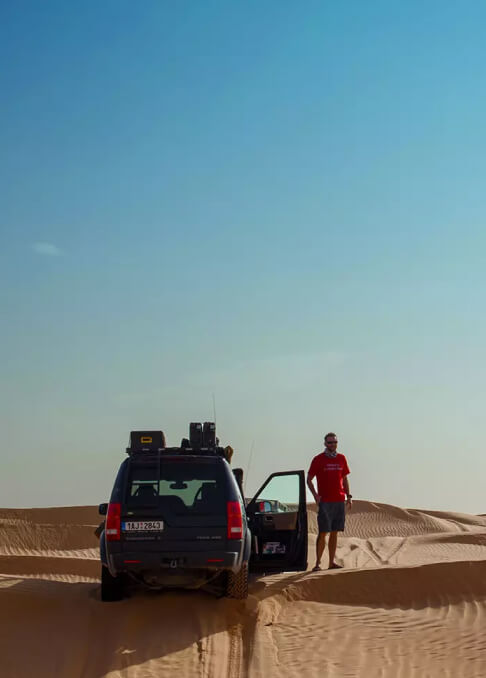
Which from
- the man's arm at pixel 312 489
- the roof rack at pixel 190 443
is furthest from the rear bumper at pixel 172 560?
the man's arm at pixel 312 489

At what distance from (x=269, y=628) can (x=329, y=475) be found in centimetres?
377

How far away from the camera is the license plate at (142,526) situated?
10.1 metres

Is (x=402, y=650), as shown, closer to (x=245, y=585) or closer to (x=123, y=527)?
(x=245, y=585)

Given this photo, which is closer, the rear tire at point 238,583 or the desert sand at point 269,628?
the desert sand at point 269,628

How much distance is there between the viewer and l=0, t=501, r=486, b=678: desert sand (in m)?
8.84

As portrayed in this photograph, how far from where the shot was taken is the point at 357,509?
142 ft

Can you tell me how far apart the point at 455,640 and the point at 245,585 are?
98.5 inches

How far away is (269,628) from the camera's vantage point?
1026 cm

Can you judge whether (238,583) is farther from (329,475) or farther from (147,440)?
(329,475)

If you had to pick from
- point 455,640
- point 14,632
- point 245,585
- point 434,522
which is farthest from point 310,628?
point 434,522

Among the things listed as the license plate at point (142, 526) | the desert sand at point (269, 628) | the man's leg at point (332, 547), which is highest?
the license plate at point (142, 526)

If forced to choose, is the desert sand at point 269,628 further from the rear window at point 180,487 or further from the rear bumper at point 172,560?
the rear window at point 180,487

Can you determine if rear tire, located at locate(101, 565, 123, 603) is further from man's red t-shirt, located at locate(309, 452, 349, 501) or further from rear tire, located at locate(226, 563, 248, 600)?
man's red t-shirt, located at locate(309, 452, 349, 501)

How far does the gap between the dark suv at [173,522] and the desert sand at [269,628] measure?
405 millimetres
